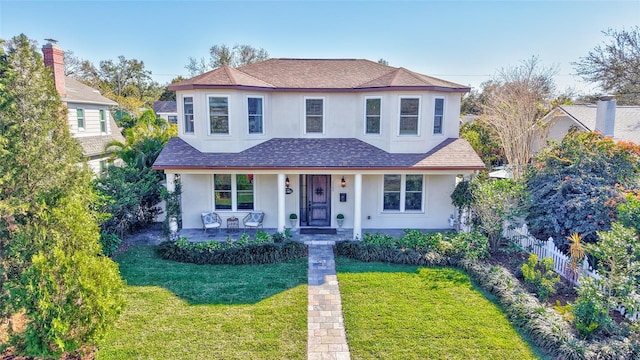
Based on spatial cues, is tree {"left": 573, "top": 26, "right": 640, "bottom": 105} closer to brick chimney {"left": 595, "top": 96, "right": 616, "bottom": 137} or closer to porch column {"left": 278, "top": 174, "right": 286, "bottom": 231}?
brick chimney {"left": 595, "top": 96, "right": 616, "bottom": 137}

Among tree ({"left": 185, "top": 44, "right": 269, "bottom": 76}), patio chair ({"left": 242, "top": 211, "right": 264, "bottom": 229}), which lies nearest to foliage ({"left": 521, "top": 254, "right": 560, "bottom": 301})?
patio chair ({"left": 242, "top": 211, "right": 264, "bottom": 229})

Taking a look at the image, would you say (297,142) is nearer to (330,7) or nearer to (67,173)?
(330,7)

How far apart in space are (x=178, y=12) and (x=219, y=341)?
15.0 metres

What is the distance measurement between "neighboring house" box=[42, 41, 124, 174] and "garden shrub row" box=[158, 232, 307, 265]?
7703 millimetres

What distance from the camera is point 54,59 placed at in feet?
54.3

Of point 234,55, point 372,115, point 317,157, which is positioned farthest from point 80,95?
point 234,55

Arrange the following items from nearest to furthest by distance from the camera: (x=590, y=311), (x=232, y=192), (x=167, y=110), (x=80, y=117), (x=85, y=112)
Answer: (x=590, y=311)
(x=232, y=192)
(x=80, y=117)
(x=85, y=112)
(x=167, y=110)

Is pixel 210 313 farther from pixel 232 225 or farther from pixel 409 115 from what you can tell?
pixel 409 115

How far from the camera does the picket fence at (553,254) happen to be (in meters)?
9.40

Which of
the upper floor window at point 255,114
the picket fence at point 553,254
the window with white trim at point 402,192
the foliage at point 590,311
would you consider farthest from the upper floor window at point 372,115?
the foliage at point 590,311

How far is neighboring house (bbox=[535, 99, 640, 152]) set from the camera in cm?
1722

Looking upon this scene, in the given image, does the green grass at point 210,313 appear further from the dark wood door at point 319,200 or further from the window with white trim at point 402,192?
the window with white trim at point 402,192

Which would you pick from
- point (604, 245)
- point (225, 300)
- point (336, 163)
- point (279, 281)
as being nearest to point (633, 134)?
point (604, 245)

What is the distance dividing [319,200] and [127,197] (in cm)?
724
